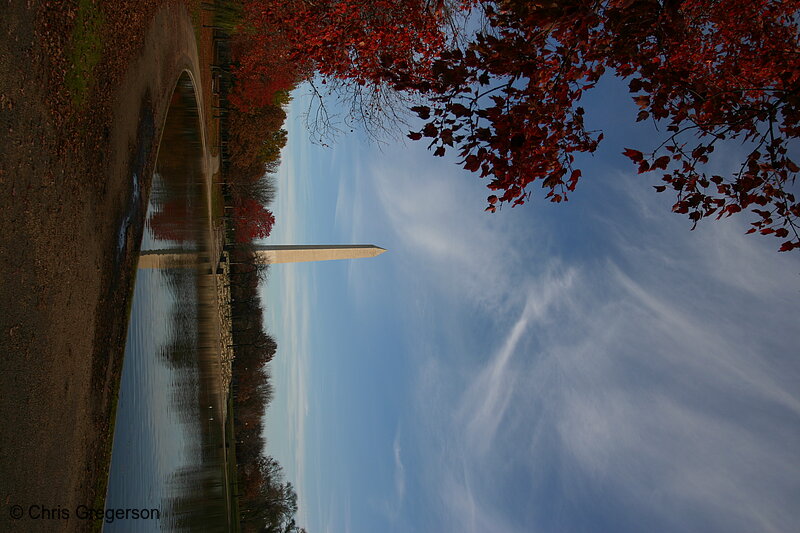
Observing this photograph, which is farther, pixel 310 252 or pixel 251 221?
pixel 310 252

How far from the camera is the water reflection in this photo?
12656 millimetres

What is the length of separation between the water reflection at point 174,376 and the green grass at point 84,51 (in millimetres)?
6323

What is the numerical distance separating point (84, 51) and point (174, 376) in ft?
41.8

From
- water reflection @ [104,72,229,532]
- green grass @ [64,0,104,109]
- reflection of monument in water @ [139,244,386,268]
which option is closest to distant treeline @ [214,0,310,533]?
reflection of monument in water @ [139,244,386,268]

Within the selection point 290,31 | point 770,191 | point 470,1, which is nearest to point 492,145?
point 770,191

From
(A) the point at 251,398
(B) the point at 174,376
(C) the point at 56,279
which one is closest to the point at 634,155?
(C) the point at 56,279

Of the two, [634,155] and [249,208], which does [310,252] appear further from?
[634,155]

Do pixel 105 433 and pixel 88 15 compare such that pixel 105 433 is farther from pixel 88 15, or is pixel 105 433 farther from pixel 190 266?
pixel 190 266

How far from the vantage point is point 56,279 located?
731 centimetres

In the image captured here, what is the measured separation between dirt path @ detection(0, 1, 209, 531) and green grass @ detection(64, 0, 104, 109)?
0.42m

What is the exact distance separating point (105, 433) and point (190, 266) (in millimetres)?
12182

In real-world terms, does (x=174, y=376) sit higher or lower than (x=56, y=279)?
higher

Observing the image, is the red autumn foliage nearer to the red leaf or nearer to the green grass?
the green grass

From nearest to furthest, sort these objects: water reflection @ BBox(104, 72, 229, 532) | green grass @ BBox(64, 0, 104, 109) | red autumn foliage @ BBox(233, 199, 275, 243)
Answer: green grass @ BBox(64, 0, 104, 109) < water reflection @ BBox(104, 72, 229, 532) < red autumn foliage @ BBox(233, 199, 275, 243)
